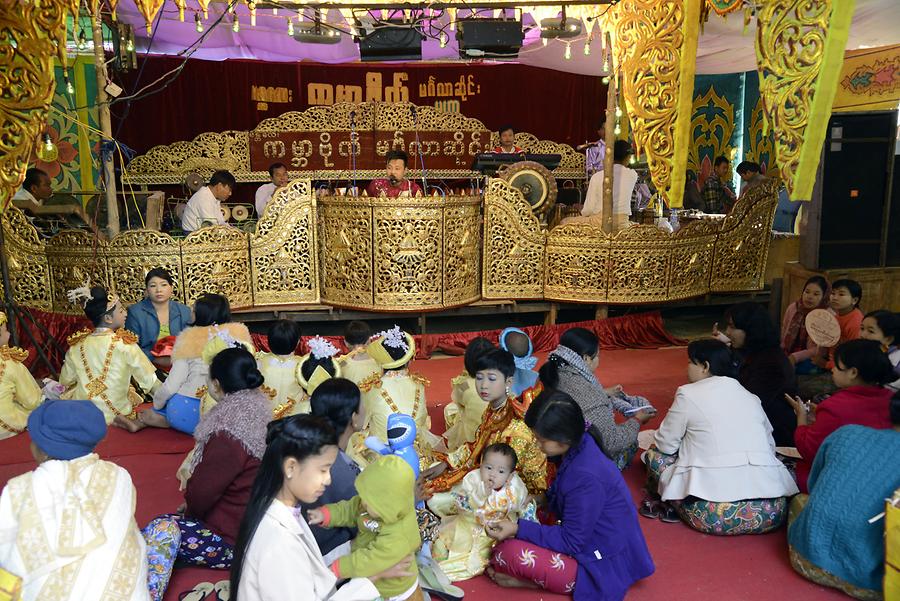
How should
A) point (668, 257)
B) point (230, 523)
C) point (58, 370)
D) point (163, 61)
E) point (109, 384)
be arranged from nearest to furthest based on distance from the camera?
point (230, 523) < point (109, 384) < point (58, 370) < point (668, 257) < point (163, 61)

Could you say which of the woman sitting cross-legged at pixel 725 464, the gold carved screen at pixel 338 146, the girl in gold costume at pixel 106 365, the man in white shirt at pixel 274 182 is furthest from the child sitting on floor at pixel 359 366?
the gold carved screen at pixel 338 146

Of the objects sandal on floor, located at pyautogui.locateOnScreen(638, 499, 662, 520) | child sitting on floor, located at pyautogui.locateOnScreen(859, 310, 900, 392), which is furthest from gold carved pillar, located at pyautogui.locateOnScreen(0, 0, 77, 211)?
child sitting on floor, located at pyautogui.locateOnScreen(859, 310, 900, 392)

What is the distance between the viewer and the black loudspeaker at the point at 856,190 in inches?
215

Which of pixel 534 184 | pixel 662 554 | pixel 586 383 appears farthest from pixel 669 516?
pixel 534 184

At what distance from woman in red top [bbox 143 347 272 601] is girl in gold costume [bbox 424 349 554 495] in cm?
98

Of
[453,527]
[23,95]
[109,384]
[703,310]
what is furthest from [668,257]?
[23,95]

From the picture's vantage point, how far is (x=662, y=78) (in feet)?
17.9

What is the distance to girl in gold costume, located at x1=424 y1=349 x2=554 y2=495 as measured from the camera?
331 cm

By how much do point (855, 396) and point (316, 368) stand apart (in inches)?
100

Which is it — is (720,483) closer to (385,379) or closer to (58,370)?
(385,379)

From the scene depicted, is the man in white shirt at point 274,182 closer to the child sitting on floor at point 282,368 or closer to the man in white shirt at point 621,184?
the man in white shirt at point 621,184

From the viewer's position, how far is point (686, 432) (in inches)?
130

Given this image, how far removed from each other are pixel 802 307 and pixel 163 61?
8.71 meters

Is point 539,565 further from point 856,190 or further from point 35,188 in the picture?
point 35,188
